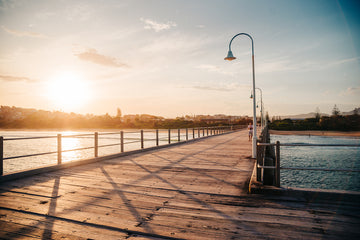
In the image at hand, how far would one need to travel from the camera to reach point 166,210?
4020 mm

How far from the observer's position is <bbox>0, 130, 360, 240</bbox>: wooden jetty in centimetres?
322

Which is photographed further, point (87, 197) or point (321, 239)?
point (87, 197)

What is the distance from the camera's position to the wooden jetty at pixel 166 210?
127 inches

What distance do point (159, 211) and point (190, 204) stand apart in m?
0.67

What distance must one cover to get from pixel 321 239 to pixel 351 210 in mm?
1404

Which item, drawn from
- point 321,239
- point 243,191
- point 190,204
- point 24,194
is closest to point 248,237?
point 321,239

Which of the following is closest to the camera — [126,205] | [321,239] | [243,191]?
[321,239]

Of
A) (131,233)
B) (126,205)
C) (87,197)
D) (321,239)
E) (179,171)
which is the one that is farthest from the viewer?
(179,171)

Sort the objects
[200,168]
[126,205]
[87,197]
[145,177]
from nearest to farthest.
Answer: [126,205]
[87,197]
[145,177]
[200,168]

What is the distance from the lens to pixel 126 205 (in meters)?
4.25

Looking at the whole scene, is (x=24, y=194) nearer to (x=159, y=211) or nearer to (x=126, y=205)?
(x=126, y=205)

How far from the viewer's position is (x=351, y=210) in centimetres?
388

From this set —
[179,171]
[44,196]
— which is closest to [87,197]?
[44,196]

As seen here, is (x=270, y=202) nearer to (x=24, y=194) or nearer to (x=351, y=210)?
(x=351, y=210)
